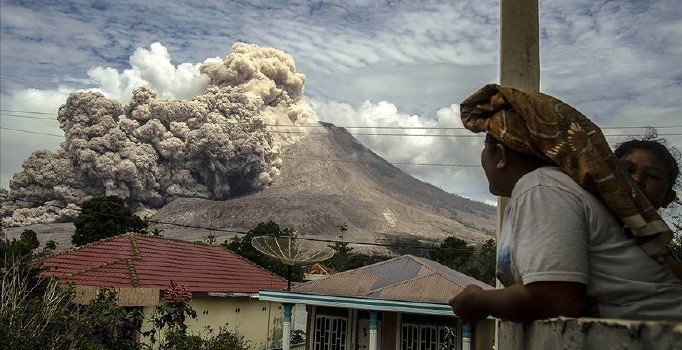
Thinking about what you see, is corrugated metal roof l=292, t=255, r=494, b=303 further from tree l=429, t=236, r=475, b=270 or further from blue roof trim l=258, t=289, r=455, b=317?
tree l=429, t=236, r=475, b=270

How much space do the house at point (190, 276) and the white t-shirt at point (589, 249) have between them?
12441 millimetres

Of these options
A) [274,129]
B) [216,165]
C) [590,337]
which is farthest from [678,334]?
[274,129]

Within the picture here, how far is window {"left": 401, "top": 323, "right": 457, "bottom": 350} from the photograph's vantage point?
44.1 ft

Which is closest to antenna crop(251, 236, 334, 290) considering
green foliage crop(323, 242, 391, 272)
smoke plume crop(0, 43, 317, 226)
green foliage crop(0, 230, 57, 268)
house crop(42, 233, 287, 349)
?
house crop(42, 233, 287, 349)

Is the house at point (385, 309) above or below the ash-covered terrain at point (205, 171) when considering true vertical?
below

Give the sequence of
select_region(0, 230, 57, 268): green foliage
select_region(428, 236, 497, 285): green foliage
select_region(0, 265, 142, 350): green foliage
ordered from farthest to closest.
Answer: select_region(428, 236, 497, 285): green foliage < select_region(0, 230, 57, 268): green foliage < select_region(0, 265, 142, 350): green foliage

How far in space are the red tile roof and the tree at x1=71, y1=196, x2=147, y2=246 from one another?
2252cm

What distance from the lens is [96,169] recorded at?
9344 centimetres

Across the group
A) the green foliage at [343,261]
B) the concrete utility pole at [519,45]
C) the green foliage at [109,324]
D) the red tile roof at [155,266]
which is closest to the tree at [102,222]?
the green foliage at [343,261]

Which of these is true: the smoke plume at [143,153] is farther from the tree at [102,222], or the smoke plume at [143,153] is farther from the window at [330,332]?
the window at [330,332]

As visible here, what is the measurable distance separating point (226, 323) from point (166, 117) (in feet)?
283

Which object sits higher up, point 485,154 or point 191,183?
point 191,183

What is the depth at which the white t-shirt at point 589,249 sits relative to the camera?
1019mm

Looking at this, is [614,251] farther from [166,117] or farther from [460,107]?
[166,117]
